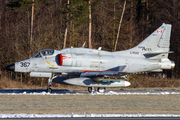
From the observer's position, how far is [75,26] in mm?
26531

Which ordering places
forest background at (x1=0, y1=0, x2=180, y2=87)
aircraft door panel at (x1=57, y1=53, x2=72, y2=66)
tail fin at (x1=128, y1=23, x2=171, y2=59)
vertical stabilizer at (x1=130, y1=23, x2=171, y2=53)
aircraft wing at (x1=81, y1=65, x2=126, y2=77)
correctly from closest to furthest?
aircraft wing at (x1=81, y1=65, x2=126, y2=77) < aircraft door panel at (x1=57, y1=53, x2=72, y2=66) < tail fin at (x1=128, y1=23, x2=171, y2=59) < vertical stabilizer at (x1=130, y1=23, x2=171, y2=53) < forest background at (x1=0, y1=0, x2=180, y2=87)

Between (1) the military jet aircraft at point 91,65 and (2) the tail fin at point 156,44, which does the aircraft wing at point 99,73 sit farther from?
(2) the tail fin at point 156,44

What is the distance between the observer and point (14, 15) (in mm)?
39031

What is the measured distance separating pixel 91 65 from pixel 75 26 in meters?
10.5

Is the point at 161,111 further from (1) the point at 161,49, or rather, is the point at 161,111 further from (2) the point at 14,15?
(2) the point at 14,15

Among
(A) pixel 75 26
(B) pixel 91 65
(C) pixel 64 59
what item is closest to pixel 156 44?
(B) pixel 91 65

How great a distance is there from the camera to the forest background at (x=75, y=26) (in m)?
25.7

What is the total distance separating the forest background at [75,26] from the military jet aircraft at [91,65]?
5.46m

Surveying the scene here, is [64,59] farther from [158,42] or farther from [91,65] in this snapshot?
Answer: [158,42]

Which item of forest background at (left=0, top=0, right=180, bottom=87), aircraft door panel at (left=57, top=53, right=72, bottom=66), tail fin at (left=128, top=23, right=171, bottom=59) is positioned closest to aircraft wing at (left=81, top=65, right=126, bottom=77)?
aircraft door panel at (left=57, top=53, right=72, bottom=66)

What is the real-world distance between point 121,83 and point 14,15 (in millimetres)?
27366

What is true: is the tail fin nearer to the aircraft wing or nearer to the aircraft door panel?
the aircraft wing

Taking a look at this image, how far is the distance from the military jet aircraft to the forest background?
5461 mm

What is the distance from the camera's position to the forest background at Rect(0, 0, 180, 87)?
25.7 m
